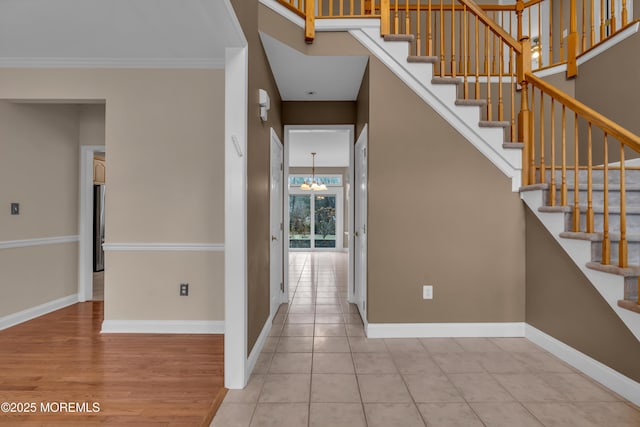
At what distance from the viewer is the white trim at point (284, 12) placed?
270cm

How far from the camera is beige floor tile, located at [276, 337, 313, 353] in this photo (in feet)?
9.05

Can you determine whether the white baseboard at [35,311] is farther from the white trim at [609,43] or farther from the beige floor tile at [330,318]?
the white trim at [609,43]

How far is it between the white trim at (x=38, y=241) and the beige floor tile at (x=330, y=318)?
3.12 meters

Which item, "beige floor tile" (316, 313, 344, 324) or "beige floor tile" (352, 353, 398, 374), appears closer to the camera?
"beige floor tile" (352, 353, 398, 374)

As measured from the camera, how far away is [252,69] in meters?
2.48

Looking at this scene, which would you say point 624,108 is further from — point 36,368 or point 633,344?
point 36,368

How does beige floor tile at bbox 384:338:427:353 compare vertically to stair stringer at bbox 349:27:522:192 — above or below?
below

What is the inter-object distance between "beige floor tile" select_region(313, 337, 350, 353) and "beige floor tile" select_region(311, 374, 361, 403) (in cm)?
44

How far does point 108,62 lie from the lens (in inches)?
126

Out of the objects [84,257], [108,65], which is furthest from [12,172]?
[108,65]

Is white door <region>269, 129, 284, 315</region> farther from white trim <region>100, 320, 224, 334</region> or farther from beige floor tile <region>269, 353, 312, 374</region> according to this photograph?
beige floor tile <region>269, 353, 312, 374</region>

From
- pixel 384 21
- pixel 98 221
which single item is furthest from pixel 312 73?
pixel 98 221

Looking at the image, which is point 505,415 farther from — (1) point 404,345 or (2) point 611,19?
(2) point 611,19

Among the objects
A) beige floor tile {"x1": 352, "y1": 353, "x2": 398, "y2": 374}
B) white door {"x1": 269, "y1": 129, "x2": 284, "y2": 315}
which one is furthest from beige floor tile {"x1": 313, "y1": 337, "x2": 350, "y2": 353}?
white door {"x1": 269, "y1": 129, "x2": 284, "y2": 315}
